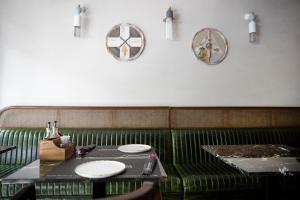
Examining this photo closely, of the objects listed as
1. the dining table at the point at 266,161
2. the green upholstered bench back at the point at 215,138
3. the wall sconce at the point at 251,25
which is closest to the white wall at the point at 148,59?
the wall sconce at the point at 251,25

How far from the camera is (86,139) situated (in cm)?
287

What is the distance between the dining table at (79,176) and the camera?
132cm

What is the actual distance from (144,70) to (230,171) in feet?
5.44

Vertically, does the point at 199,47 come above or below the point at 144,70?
above

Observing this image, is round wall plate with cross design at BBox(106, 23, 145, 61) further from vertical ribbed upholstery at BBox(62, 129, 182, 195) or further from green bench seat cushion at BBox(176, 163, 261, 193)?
green bench seat cushion at BBox(176, 163, 261, 193)

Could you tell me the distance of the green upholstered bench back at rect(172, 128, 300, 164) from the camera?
115 inches

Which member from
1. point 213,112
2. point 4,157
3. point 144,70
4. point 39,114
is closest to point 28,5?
point 39,114

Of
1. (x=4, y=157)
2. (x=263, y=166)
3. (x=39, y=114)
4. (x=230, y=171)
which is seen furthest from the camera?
(x=39, y=114)

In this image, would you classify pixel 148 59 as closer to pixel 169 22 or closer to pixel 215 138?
pixel 169 22

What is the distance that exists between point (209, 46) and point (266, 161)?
1.98 meters

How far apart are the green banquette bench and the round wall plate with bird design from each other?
2.32ft

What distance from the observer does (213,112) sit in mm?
3260

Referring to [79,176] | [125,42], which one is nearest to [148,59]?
[125,42]

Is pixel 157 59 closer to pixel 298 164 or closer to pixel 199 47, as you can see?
pixel 199 47
